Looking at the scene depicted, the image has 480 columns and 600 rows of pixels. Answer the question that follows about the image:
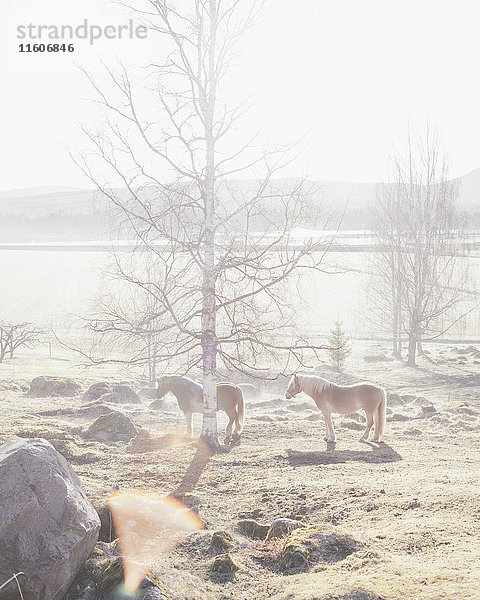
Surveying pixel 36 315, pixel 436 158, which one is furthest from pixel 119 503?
pixel 36 315

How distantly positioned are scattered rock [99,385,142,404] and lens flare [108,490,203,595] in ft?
36.8

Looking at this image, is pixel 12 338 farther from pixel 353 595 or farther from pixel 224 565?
pixel 353 595

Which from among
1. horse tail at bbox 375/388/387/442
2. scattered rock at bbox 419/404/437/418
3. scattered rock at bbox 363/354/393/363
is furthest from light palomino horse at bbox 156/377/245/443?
scattered rock at bbox 363/354/393/363

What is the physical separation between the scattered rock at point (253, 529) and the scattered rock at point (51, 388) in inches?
578

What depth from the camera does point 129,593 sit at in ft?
14.1

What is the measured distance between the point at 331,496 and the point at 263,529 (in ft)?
4.62

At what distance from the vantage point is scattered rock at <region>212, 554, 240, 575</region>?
5.23 m

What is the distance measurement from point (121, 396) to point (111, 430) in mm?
6681

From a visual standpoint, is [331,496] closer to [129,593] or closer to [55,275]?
[129,593]

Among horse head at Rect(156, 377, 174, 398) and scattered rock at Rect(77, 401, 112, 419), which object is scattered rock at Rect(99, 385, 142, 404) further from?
horse head at Rect(156, 377, 174, 398)

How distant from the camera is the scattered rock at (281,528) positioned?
20.1ft

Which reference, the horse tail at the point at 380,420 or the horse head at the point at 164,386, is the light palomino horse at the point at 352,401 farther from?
the horse head at the point at 164,386

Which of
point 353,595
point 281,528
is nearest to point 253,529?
point 281,528

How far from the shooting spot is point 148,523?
634 cm
